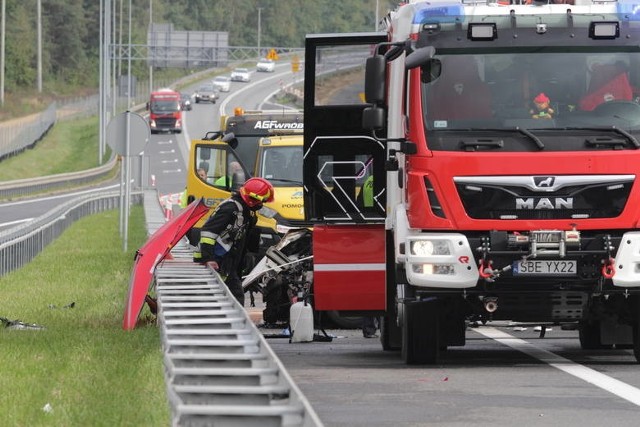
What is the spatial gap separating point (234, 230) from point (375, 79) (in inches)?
154

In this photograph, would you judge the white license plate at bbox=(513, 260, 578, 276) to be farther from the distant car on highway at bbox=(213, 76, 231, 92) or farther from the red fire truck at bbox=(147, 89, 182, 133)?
the distant car on highway at bbox=(213, 76, 231, 92)

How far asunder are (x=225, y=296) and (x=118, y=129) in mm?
16669

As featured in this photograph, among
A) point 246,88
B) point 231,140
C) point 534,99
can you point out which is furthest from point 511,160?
point 246,88

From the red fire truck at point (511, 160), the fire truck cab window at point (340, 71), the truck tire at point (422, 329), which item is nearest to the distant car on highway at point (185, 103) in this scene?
the fire truck cab window at point (340, 71)

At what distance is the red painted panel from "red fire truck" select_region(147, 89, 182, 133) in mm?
92469

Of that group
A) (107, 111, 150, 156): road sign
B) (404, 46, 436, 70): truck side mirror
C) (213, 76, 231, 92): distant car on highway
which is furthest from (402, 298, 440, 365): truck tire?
(213, 76, 231, 92): distant car on highway

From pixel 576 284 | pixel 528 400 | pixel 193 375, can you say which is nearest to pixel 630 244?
pixel 576 284

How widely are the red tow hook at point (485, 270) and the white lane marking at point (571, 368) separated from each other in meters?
0.98

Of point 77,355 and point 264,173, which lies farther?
point 264,173

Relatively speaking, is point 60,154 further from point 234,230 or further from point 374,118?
point 374,118

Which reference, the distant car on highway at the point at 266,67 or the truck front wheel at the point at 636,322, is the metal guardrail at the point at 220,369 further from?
the distant car on highway at the point at 266,67

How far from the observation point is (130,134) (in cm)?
3153

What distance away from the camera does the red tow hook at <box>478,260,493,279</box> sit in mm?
14359

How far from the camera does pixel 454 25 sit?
48.5 ft
